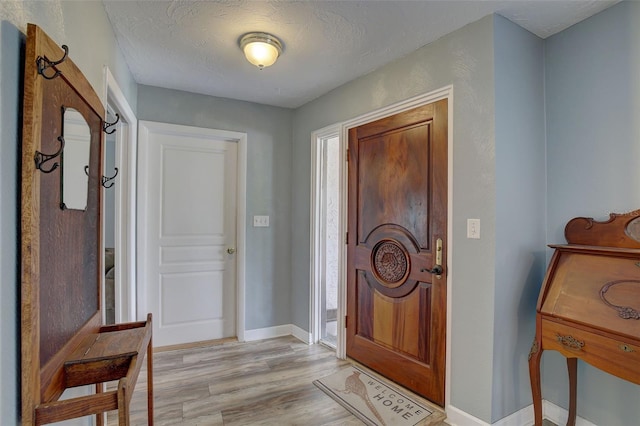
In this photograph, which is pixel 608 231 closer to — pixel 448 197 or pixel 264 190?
pixel 448 197

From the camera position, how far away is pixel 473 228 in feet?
6.59

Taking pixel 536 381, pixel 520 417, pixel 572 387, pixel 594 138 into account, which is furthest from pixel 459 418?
pixel 594 138

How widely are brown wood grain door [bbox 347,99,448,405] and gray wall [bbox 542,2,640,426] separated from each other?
2.23 feet

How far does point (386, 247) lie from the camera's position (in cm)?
262

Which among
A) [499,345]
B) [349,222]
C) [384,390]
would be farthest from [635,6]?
[384,390]

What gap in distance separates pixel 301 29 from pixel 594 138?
1.85m

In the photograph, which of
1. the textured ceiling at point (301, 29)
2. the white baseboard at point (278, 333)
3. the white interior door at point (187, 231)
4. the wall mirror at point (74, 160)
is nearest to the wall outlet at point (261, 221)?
the white interior door at point (187, 231)

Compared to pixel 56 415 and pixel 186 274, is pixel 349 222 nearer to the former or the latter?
pixel 186 274

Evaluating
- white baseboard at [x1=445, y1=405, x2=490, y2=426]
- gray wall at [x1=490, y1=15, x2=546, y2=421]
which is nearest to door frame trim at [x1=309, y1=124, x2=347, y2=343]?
white baseboard at [x1=445, y1=405, x2=490, y2=426]

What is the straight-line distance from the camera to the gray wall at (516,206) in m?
1.92

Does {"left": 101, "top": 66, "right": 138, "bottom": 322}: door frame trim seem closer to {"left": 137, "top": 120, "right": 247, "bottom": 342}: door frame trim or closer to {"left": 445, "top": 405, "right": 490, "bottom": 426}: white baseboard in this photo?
{"left": 137, "top": 120, "right": 247, "bottom": 342}: door frame trim

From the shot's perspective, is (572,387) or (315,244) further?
(315,244)

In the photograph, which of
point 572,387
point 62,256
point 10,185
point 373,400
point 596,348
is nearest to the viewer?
point 10,185

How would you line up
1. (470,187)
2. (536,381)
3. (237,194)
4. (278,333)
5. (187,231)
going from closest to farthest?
1. (536,381)
2. (470,187)
3. (187,231)
4. (237,194)
5. (278,333)
